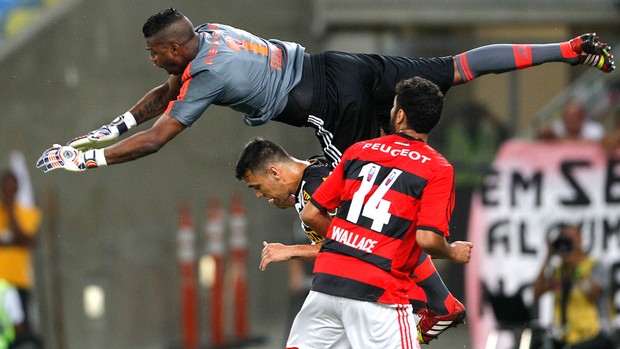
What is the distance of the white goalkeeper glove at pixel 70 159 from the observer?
7.14m

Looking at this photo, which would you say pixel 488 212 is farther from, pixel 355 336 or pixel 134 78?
pixel 355 336

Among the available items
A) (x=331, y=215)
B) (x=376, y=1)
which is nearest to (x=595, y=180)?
(x=376, y=1)

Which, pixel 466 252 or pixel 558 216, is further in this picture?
pixel 558 216

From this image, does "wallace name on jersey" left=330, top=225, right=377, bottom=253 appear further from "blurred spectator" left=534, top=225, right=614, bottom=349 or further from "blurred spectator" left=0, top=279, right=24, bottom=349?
"blurred spectator" left=0, top=279, right=24, bottom=349

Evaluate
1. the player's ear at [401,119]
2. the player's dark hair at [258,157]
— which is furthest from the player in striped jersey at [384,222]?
the player's dark hair at [258,157]

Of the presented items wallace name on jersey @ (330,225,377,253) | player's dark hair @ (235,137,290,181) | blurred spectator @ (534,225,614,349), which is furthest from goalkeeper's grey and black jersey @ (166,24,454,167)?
blurred spectator @ (534,225,614,349)

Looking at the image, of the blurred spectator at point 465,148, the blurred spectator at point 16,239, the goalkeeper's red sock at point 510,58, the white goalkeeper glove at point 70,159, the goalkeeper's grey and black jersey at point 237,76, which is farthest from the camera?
the blurred spectator at point 465,148

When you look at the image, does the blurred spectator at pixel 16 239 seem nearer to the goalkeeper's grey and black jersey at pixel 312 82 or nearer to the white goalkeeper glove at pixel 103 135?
the white goalkeeper glove at pixel 103 135

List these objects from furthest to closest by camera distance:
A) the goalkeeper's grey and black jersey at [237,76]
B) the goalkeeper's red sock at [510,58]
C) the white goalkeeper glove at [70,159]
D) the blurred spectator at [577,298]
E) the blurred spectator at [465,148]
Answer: the blurred spectator at [465,148]
the blurred spectator at [577,298]
the goalkeeper's red sock at [510,58]
the goalkeeper's grey and black jersey at [237,76]
the white goalkeeper glove at [70,159]

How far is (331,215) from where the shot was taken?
7078mm

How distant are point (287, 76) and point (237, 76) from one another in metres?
0.37

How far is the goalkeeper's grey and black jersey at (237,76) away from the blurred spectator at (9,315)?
7.04m

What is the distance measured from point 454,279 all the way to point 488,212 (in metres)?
0.85

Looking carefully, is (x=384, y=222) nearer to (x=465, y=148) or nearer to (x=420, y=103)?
(x=420, y=103)
